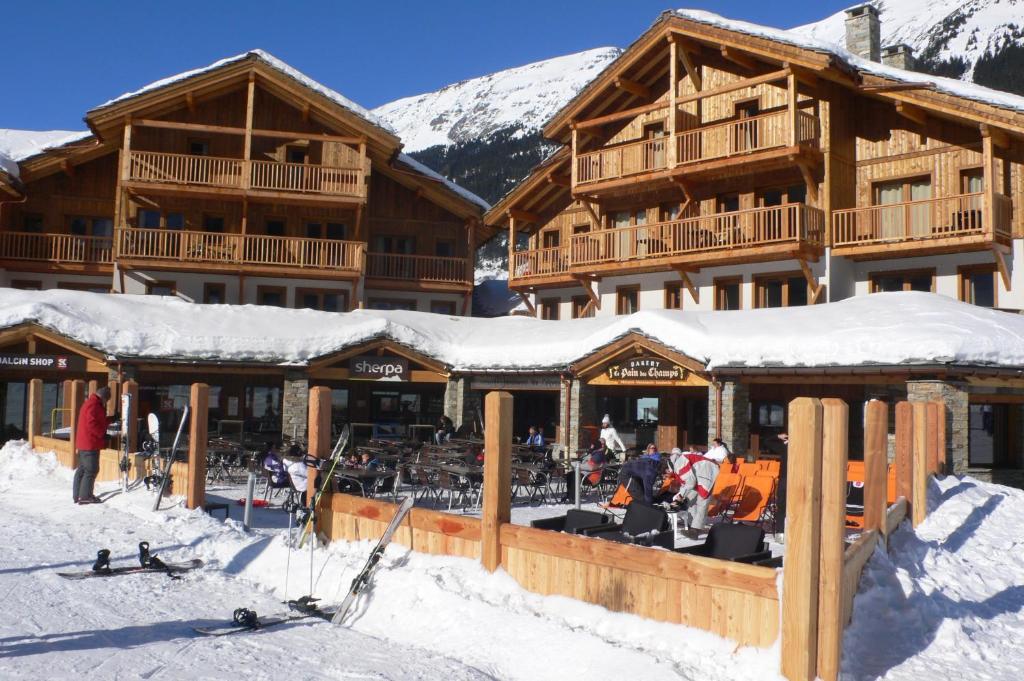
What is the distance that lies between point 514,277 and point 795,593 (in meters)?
23.4

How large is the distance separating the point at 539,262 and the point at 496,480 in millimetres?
20854

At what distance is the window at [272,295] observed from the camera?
2738 cm

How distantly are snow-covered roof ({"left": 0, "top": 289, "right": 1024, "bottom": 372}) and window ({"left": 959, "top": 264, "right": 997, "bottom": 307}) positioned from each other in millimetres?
2786

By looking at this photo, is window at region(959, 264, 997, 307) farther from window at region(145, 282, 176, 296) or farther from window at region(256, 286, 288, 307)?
window at region(145, 282, 176, 296)

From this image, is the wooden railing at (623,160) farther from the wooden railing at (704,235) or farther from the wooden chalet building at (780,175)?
the wooden railing at (704,235)

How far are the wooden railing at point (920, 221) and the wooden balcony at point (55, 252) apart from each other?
2112 cm

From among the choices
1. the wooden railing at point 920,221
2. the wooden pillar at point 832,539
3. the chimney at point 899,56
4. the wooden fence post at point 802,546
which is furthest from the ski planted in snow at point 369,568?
the chimney at point 899,56

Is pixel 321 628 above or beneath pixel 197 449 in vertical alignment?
beneath

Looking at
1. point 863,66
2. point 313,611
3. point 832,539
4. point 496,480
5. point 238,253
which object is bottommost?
point 313,611

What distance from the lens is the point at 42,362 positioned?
19.4 metres

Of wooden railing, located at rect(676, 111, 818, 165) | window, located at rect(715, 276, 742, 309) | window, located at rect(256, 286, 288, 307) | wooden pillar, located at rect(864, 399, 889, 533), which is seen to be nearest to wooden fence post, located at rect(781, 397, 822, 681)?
wooden pillar, located at rect(864, 399, 889, 533)

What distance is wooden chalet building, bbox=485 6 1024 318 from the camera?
19.7m

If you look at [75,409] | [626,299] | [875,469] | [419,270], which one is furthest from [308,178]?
[875,469]

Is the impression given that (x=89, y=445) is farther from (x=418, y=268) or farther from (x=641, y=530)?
(x=418, y=268)
